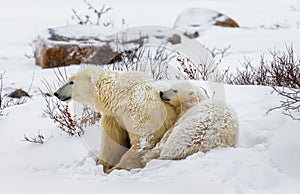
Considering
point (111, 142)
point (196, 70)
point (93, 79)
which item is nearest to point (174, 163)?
point (111, 142)

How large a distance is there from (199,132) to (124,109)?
0.68 m

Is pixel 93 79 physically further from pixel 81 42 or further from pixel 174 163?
pixel 81 42

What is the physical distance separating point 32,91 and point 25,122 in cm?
426

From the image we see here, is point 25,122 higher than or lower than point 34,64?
higher

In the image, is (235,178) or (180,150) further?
(180,150)

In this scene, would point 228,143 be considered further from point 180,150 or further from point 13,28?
point 13,28

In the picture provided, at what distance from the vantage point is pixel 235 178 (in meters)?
3.06

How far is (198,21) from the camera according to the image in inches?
589

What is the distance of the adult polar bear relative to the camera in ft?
12.1

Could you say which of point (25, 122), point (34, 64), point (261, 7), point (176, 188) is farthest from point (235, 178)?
point (261, 7)

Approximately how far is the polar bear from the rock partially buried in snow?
1073 centimetres

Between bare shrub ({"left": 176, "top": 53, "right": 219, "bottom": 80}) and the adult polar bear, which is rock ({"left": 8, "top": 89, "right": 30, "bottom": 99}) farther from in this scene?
the adult polar bear

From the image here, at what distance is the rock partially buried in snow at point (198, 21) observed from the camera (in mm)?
14461

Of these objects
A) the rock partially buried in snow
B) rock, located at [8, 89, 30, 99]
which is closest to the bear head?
rock, located at [8, 89, 30, 99]
